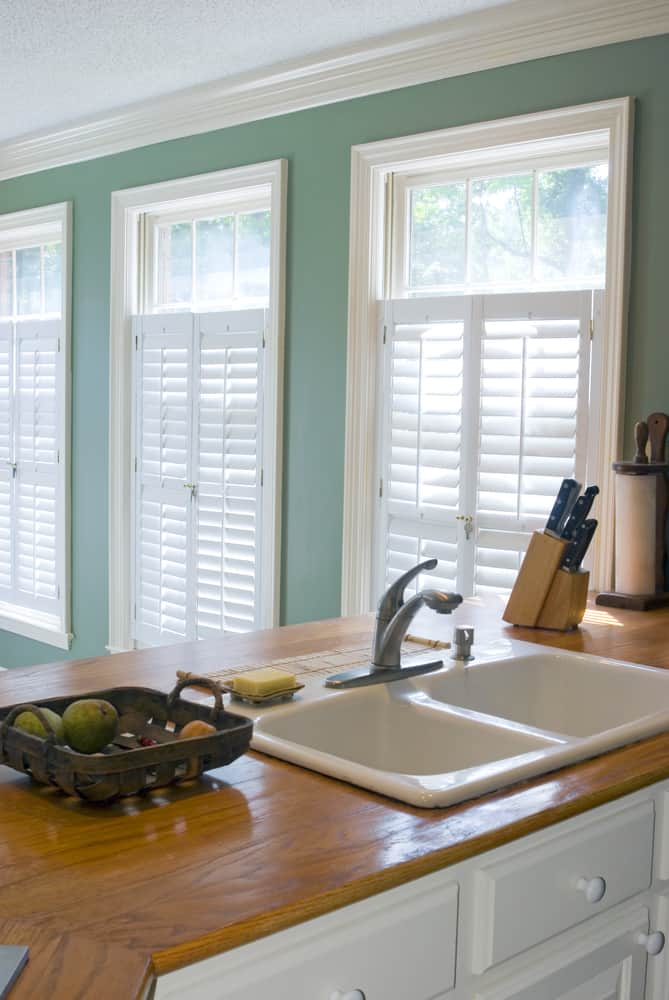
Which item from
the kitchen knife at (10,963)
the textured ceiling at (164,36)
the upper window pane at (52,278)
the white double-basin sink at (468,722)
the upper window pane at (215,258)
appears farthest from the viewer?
the upper window pane at (52,278)

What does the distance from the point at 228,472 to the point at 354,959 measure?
11.1ft

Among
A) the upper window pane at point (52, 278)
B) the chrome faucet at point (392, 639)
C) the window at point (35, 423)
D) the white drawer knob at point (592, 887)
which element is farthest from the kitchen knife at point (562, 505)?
the upper window pane at point (52, 278)

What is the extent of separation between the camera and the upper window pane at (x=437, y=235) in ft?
12.2

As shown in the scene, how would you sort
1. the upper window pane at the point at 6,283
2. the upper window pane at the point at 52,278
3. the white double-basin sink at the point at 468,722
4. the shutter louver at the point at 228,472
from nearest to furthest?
the white double-basin sink at the point at 468,722, the shutter louver at the point at 228,472, the upper window pane at the point at 52,278, the upper window pane at the point at 6,283

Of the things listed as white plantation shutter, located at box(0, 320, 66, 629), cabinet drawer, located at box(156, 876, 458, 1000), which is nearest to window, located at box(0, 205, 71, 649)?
white plantation shutter, located at box(0, 320, 66, 629)

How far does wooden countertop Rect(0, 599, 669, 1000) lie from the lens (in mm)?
977

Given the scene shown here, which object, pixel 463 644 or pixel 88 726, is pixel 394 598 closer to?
pixel 463 644

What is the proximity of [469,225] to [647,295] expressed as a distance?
2.58ft

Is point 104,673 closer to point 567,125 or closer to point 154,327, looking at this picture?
point 567,125

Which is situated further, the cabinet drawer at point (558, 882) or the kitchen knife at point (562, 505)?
the kitchen knife at point (562, 505)

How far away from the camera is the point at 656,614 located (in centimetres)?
277

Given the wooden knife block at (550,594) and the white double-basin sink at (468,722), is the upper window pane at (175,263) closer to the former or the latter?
the wooden knife block at (550,594)

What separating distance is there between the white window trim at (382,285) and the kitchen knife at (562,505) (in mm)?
669

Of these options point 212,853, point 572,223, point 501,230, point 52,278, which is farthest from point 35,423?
point 212,853
